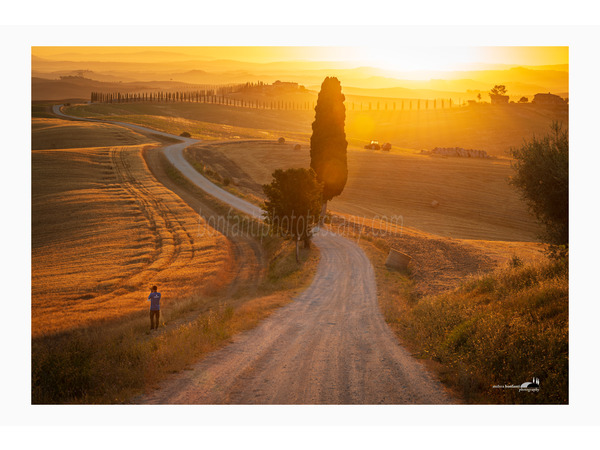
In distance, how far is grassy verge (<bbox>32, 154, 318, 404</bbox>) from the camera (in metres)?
10.2

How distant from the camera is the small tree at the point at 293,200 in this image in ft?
95.5

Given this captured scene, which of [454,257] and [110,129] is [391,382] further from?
[110,129]

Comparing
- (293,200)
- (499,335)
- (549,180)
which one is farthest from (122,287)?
(549,180)

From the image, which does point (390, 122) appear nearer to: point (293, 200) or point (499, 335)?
point (293, 200)

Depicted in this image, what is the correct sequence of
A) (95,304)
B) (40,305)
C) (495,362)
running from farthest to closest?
(95,304), (40,305), (495,362)

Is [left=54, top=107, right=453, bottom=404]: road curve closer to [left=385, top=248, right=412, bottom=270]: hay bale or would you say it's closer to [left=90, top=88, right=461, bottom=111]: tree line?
[left=385, top=248, right=412, bottom=270]: hay bale

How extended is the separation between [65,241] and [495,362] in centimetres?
2493

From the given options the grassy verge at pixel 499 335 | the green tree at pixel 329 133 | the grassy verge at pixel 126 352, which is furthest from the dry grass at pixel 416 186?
the grassy verge at pixel 126 352

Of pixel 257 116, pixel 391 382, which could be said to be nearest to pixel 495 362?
pixel 391 382

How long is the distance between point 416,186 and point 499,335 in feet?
179

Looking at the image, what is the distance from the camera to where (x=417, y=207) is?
56.7 meters

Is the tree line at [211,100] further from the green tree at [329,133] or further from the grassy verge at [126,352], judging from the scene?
the grassy verge at [126,352]

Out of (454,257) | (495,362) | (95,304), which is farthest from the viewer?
(454,257)

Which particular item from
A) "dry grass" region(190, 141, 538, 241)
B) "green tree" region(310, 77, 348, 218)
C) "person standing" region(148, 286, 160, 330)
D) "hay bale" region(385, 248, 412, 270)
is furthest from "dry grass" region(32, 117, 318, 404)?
"dry grass" region(190, 141, 538, 241)
